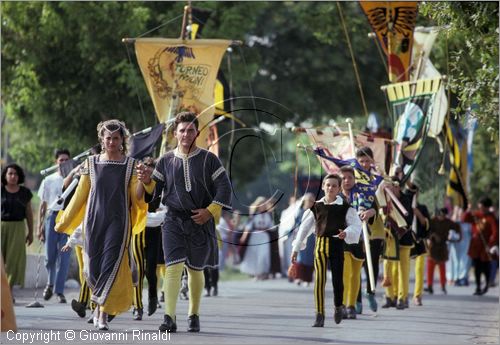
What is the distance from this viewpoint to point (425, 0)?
14.5 m

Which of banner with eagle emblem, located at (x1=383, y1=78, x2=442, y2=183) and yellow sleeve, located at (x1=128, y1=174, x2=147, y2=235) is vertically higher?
banner with eagle emblem, located at (x1=383, y1=78, x2=442, y2=183)

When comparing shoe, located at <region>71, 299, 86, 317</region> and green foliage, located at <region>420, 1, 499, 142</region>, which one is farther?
shoe, located at <region>71, 299, 86, 317</region>

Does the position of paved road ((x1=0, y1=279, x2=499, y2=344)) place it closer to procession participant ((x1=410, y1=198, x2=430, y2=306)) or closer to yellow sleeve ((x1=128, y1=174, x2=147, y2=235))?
procession participant ((x1=410, y1=198, x2=430, y2=306))

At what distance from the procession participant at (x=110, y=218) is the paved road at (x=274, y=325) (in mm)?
380

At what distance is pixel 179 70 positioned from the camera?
18953 millimetres

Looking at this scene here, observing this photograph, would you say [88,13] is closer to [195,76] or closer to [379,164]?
[195,76]

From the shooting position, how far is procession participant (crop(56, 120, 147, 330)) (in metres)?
12.1

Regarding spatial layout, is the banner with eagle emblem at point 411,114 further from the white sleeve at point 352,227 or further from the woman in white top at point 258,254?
the woman in white top at point 258,254

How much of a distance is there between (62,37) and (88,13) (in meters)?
1.10

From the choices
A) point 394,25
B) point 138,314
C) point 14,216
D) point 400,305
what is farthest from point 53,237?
point 394,25

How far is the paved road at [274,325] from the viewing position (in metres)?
12.2

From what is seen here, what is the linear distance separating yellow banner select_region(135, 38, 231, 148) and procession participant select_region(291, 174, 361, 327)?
4912 mm

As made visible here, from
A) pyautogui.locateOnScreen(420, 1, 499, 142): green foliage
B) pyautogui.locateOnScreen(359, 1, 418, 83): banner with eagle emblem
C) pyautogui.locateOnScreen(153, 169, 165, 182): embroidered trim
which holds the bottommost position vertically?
pyautogui.locateOnScreen(153, 169, 165, 182): embroidered trim

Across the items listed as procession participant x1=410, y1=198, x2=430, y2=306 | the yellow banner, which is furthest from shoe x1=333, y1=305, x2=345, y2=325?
the yellow banner
